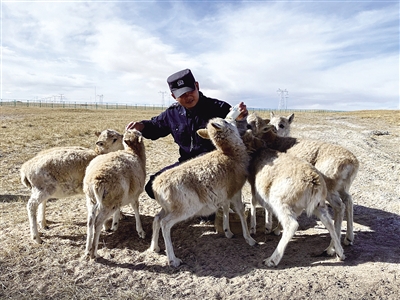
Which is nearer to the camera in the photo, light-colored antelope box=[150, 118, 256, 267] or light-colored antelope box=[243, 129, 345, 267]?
light-colored antelope box=[243, 129, 345, 267]

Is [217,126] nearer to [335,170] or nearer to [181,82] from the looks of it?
[181,82]

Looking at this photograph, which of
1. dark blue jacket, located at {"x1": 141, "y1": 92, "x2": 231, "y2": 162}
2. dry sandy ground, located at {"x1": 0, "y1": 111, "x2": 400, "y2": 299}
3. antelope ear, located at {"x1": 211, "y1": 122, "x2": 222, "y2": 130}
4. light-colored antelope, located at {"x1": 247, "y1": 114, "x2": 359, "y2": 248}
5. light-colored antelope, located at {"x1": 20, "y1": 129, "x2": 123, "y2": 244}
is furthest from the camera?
dark blue jacket, located at {"x1": 141, "y1": 92, "x2": 231, "y2": 162}

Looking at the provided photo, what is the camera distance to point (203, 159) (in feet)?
20.6

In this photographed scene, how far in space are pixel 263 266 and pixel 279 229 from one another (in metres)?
1.77

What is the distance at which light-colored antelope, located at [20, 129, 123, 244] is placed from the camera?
662cm

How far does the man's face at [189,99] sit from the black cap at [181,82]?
0.17 metres

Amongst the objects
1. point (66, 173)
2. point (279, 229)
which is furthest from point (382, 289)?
point (66, 173)

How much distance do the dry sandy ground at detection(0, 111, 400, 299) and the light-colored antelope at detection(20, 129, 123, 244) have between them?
0.80m

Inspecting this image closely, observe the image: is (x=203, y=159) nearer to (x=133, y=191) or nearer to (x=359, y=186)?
(x=133, y=191)

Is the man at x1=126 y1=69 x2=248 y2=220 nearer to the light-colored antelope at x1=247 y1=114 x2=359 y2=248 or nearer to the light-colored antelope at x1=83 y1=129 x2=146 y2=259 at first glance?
the light-colored antelope at x1=83 y1=129 x2=146 y2=259

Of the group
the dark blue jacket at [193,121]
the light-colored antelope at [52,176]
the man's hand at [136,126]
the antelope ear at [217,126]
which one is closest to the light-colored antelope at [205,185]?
the antelope ear at [217,126]

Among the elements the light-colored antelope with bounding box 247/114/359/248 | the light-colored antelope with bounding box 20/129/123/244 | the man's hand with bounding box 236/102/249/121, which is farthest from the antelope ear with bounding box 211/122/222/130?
the light-colored antelope with bounding box 20/129/123/244

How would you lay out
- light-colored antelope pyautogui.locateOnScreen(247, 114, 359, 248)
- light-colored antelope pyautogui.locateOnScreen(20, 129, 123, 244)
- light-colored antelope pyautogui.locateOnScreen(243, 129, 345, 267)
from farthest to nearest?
light-colored antelope pyautogui.locateOnScreen(20, 129, 123, 244)
light-colored antelope pyautogui.locateOnScreen(247, 114, 359, 248)
light-colored antelope pyautogui.locateOnScreen(243, 129, 345, 267)

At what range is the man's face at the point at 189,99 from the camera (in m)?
7.40
